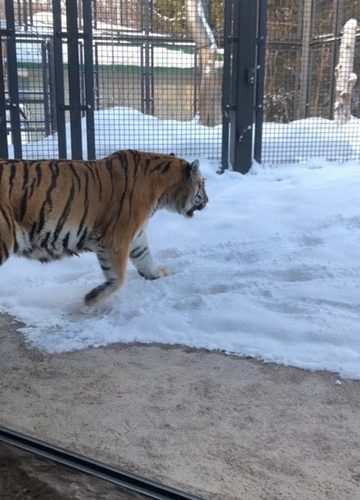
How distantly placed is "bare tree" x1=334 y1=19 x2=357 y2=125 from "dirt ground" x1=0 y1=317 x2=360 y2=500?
27.3 ft

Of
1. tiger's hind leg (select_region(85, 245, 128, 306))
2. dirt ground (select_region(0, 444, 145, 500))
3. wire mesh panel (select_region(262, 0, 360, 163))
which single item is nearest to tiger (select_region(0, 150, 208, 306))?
tiger's hind leg (select_region(85, 245, 128, 306))

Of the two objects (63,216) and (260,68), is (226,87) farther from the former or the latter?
(63,216)

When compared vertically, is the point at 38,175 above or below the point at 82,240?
above

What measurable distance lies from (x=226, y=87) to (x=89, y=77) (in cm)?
178

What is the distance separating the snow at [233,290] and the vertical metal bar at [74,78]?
179 cm

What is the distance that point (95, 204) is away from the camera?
4.17 m

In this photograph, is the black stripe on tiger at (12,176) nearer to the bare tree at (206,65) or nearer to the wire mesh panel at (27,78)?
the wire mesh panel at (27,78)

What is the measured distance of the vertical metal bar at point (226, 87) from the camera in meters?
7.70

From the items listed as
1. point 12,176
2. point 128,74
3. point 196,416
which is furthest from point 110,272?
point 128,74

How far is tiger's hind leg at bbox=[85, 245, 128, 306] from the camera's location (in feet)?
13.8

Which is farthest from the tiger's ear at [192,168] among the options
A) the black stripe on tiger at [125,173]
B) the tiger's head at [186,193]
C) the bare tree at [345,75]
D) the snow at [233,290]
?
the bare tree at [345,75]

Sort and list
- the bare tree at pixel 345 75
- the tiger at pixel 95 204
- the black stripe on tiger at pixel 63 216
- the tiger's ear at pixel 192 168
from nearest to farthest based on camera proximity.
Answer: the tiger at pixel 95 204
the black stripe on tiger at pixel 63 216
the tiger's ear at pixel 192 168
the bare tree at pixel 345 75

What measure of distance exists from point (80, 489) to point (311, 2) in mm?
9413

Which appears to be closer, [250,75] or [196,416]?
[196,416]
